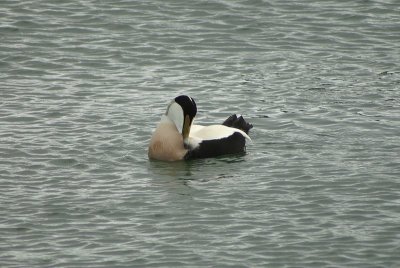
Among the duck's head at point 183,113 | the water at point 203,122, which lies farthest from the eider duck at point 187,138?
the water at point 203,122

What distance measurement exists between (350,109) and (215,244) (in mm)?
5183

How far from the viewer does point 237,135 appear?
14.1 m

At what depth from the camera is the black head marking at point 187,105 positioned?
1426 cm

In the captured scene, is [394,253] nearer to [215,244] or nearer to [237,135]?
[215,244]

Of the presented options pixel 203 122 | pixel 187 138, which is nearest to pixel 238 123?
pixel 187 138

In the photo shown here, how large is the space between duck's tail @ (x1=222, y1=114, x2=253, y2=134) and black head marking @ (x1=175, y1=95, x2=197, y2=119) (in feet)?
1.75

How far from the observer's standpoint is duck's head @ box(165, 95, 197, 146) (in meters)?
14.3

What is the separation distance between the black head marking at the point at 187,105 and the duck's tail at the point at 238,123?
0.53 metres

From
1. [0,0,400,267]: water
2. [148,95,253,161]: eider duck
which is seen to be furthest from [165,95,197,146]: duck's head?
[0,0,400,267]: water

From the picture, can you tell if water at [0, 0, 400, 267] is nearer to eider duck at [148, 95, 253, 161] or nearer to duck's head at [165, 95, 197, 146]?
eider duck at [148, 95, 253, 161]

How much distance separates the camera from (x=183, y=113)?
1429 cm

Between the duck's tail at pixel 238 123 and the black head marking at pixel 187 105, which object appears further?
the duck's tail at pixel 238 123

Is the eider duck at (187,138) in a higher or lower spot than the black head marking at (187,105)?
lower

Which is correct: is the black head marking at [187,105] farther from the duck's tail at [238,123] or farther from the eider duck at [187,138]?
the duck's tail at [238,123]
